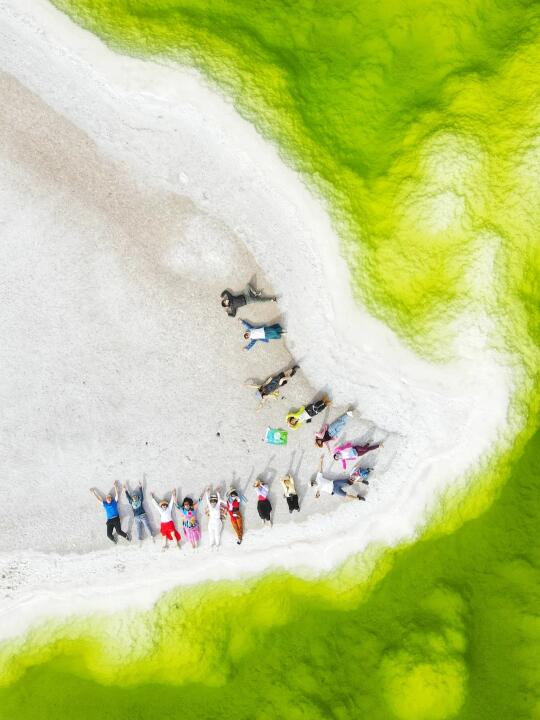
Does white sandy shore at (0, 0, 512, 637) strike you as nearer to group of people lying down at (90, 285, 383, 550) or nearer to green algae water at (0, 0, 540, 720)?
group of people lying down at (90, 285, 383, 550)

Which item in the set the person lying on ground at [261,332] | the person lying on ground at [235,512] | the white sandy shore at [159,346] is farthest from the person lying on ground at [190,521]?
the person lying on ground at [261,332]

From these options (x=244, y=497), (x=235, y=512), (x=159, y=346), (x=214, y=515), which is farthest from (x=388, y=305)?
(x=214, y=515)

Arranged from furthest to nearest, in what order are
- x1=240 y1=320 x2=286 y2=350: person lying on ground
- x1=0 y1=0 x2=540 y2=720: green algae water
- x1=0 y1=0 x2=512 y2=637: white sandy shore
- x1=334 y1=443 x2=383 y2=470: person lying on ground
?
x1=334 y1=443 x2=383 y2=470: person lying on ground < x1=240 y1=320 x2=286 y2=350: person lying on ground < x1=0 y1=0 x2=512 y2=637: white sandy shore < x1=0 y1=0 x2=540 y2=720: green algae water

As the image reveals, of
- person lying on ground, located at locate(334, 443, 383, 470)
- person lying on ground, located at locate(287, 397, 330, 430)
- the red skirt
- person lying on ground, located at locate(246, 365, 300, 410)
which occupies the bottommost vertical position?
the red skirt

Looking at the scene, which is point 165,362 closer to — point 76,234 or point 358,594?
point 76,234

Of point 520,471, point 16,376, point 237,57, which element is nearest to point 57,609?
point 16,376

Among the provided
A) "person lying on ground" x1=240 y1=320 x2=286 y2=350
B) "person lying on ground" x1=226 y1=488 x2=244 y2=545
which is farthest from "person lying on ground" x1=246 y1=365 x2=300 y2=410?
"person lying on ground" x1=226 y1=488 x2=244 y2=545

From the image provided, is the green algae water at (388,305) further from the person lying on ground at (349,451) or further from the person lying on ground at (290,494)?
the person lying on ground at (349,451)

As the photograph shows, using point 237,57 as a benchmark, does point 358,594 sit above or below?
below
